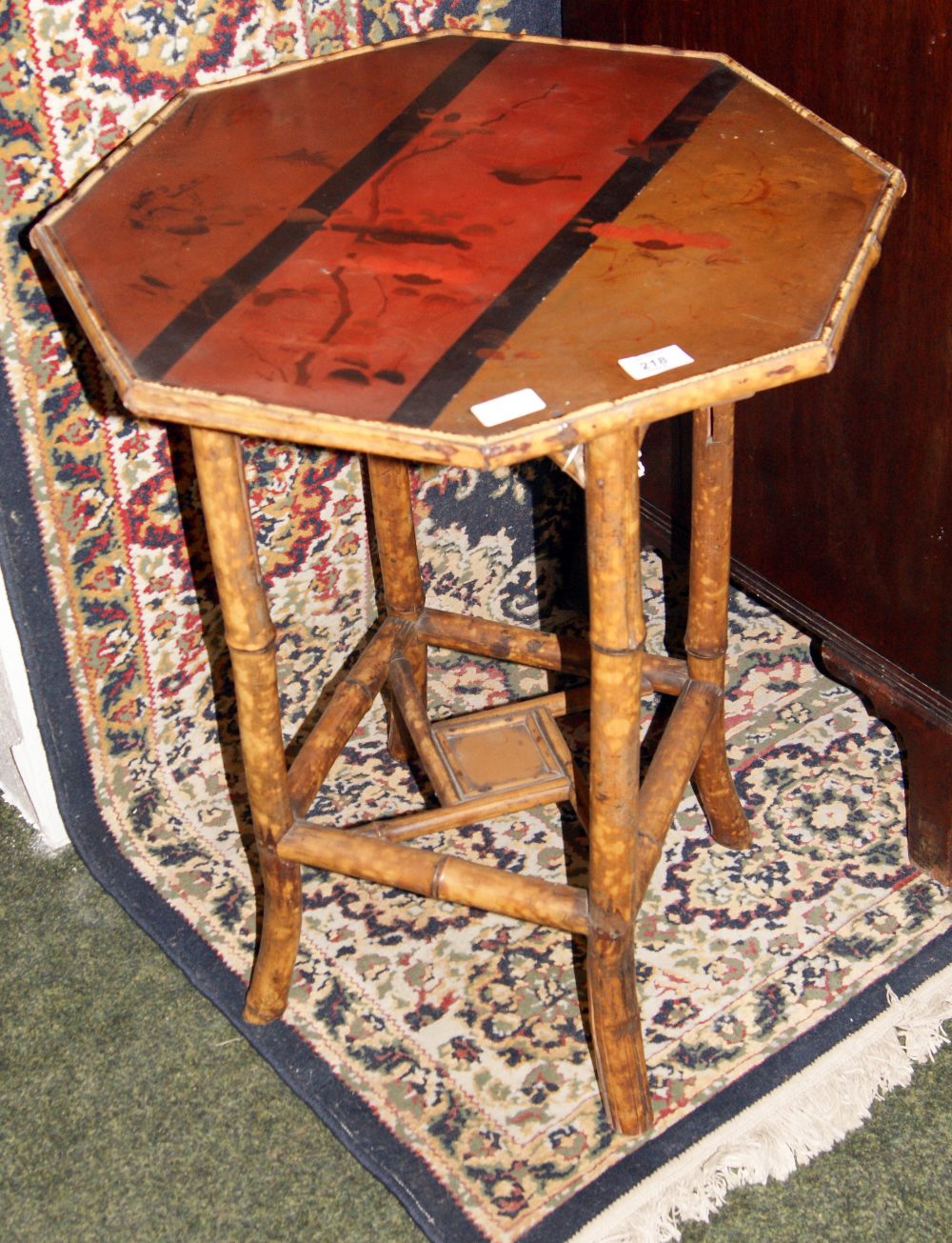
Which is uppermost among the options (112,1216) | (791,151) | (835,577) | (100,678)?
(791,151)

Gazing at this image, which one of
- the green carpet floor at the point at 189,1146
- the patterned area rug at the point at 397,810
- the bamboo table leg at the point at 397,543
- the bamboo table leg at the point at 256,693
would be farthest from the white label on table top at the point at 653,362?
the green carpet floor at the point at 189,1146

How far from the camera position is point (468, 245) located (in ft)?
4.21

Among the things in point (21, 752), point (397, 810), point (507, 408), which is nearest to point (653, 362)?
point (507, 408)

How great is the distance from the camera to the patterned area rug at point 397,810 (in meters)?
1.57

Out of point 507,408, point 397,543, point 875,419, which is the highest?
point 507,408

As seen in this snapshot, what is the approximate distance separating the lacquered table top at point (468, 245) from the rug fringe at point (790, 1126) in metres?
0.88

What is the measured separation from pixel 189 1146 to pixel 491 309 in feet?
3.32

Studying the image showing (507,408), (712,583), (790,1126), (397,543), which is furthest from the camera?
(397,543)

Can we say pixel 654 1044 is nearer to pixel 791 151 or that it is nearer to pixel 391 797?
pixel 391 797

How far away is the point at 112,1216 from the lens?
5.08 feet

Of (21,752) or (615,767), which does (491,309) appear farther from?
(21,752)

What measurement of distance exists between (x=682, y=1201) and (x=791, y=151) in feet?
3.60

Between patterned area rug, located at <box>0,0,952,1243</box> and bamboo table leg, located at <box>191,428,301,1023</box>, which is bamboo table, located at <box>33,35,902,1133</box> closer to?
bamboo table leg, located at <box>191,428,301,1023</box>

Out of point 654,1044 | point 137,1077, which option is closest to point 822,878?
point 654,1044
